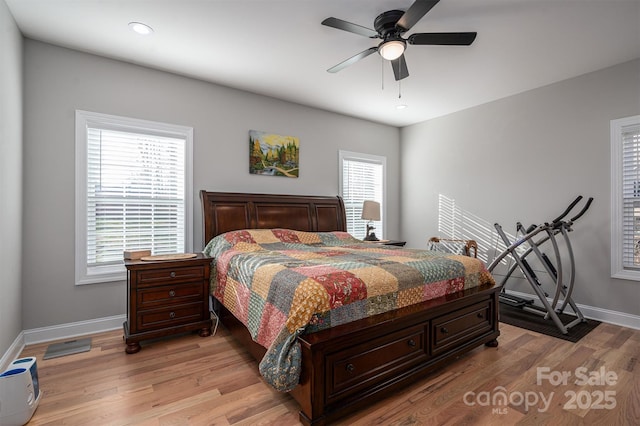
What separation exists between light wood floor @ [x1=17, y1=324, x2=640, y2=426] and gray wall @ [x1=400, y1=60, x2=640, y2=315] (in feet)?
3.42

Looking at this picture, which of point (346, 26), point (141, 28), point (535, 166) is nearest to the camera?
point (346, 26)

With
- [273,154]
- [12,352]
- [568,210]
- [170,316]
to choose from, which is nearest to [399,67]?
[273,154]

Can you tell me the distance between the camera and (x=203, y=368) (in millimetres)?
2320

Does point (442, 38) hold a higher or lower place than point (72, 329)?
higher

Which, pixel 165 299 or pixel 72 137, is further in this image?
pixel 72 137

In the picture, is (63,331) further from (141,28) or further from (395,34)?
(395,34)

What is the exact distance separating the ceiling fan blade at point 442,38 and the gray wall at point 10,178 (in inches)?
120

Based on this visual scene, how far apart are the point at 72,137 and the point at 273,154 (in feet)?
7.06

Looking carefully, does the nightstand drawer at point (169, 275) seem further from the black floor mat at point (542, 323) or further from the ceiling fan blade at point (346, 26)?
the black floor mat at point (542, 323)

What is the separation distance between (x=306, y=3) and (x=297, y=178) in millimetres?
2379

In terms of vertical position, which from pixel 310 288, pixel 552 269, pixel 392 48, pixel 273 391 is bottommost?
pixel 273 391

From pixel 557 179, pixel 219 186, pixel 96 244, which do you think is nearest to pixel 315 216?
pixel 219 186

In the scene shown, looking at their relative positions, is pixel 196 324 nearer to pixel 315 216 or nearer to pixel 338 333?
pixel 338 333

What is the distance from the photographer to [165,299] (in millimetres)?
2760
